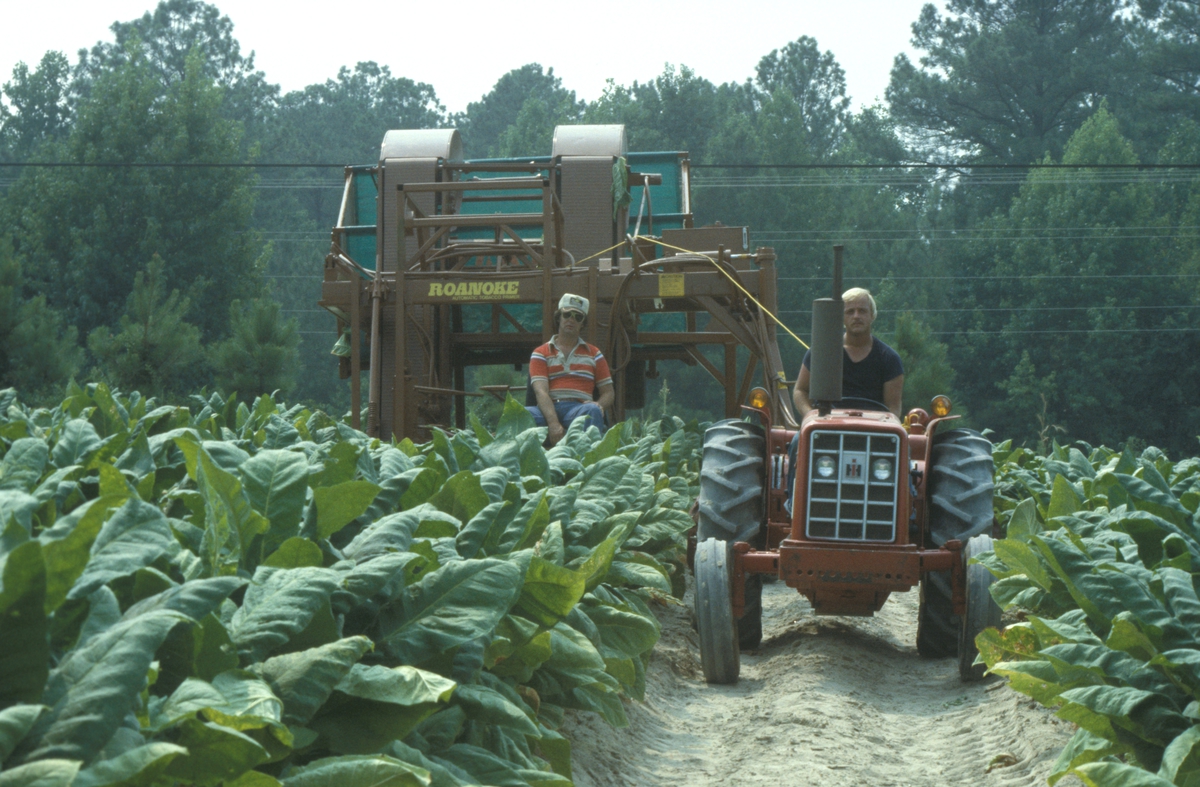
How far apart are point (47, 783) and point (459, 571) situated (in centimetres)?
125

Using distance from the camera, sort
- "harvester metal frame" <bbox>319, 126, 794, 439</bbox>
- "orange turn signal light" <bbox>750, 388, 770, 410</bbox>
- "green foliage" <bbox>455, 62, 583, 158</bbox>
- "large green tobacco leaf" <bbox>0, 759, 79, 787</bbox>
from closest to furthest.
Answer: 1. "large green tobacco leaf" <bbox>0, 759, 79, 787</bbox>
2. "orange turn signal light" <bbox>750, 388, 770, 410</bbox>
3. "harvester metal frame" <bbox>319, 126, 794, 439</bbox>
4. "green foliage" <bbox>455, 62, 583, 158</bbox>

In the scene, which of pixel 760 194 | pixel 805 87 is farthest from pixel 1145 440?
pixel 805 87

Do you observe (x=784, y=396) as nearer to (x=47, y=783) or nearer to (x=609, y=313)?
(x=609, y=313)

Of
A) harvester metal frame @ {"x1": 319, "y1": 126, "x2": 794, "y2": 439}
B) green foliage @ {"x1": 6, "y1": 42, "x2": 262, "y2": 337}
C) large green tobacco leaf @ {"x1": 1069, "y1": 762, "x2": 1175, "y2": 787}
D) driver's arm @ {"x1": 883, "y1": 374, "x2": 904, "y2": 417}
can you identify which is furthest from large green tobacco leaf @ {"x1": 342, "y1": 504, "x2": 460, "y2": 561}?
green foliage @ {"x1": 6, "y1": 42, "x2": 262, "y2": 337}

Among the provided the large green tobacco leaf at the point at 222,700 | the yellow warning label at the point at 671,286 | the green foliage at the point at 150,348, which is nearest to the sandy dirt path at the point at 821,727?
the large green tobacco leaf at the point at 222,700

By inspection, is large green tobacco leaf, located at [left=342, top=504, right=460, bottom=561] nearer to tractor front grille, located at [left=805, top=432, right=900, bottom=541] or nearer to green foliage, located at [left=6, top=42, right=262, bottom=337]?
tractor front grille, located at [left=805, top=432, right=900, bottom=541]

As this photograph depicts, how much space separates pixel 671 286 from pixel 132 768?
7.75 meters

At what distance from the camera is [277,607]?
7.90 ft

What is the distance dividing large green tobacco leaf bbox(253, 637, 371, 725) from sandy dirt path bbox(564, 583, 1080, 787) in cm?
196

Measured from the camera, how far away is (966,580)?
5.95 meters

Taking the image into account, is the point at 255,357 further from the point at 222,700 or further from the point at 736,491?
the point at 222,700

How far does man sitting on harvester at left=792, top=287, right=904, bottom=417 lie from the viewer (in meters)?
6.93

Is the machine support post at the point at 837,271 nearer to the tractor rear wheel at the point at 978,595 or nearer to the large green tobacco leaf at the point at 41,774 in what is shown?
the tractor rear wheel at the point at 978,595

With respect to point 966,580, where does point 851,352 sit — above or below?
above
